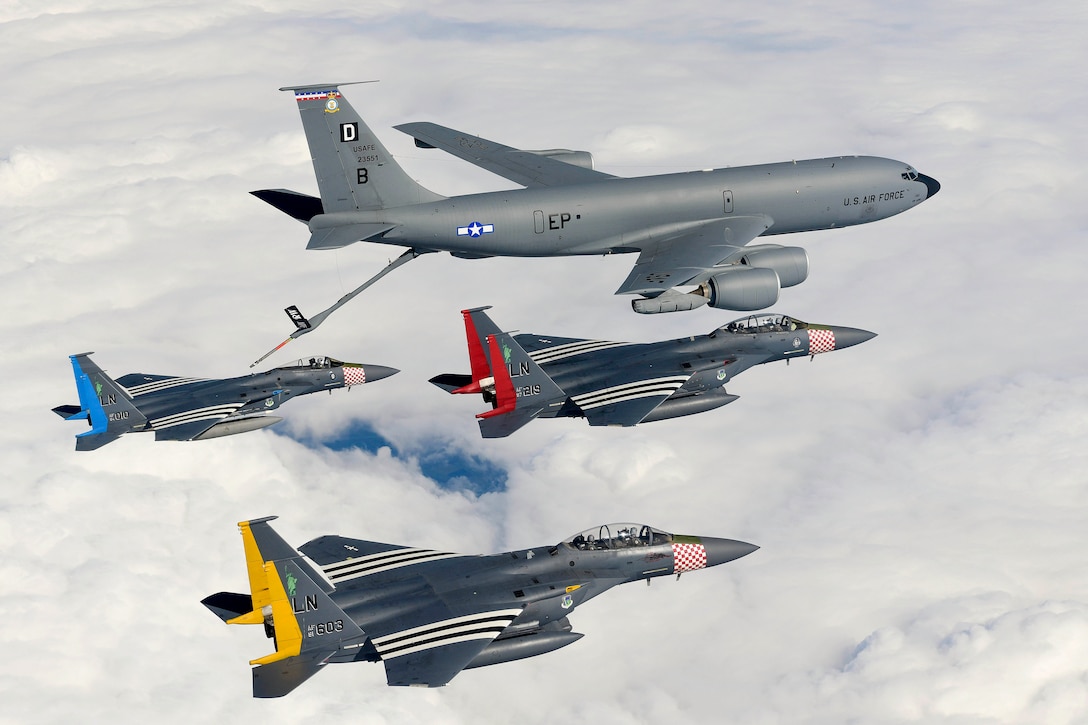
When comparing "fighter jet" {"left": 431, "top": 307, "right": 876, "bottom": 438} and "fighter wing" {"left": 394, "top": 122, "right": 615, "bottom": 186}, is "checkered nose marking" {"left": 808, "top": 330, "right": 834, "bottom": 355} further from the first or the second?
"fighter wing" {"left": 394, "top": 122, "right": 615, "bottom": 186}

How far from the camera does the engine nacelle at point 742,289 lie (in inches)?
1722

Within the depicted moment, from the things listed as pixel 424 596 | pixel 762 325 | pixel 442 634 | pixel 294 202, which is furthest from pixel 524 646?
pixel 294 202

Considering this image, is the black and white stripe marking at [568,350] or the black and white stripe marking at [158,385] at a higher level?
the black and white stripe marking at [568,350]

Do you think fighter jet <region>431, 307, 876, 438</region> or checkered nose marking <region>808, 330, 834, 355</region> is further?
checkered nose marking <region>808, 330, 834, 355</region>

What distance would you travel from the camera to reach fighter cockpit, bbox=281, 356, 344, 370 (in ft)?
160

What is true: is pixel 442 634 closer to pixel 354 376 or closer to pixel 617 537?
pixel 617 537

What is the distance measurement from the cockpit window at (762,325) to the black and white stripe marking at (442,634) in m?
15.1

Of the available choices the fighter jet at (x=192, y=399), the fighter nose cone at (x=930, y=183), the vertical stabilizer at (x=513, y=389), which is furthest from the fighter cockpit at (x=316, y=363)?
the fighter nose cone at (x=930, y=183)

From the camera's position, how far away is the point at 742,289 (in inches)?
1727

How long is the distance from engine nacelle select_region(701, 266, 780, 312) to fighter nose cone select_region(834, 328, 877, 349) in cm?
291

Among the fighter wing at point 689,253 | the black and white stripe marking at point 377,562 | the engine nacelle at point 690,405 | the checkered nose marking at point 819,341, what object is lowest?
the black and white stripe marking at point 377,562

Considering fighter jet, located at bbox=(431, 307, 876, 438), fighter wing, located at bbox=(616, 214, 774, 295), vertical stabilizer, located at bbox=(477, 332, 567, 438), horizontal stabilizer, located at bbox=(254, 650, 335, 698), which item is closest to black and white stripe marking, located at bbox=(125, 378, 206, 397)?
fighter jet, located at bbox=(431, 307, 876, 438)

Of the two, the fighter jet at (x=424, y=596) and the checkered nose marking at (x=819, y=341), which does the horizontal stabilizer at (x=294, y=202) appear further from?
the checkered nose marking at (x=819, y=341)

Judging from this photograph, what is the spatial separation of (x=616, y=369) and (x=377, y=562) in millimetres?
10820
